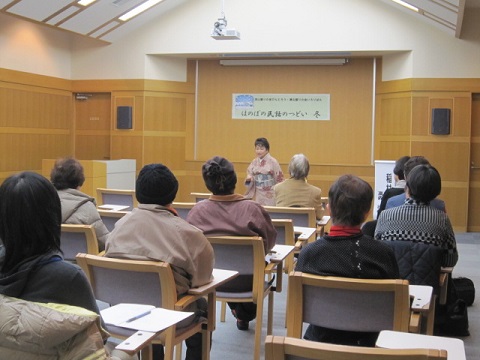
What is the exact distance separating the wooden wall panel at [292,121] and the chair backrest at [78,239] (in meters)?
7.35

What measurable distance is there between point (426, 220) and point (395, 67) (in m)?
7.31

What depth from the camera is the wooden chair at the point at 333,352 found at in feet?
5.36

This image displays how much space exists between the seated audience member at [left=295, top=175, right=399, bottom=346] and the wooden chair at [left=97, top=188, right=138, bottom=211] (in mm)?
3962

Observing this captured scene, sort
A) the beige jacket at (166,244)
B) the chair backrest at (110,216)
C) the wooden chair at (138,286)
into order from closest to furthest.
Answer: the wooden chair at (138,286) → the beige jacket at (166,244) → the chair backrest at (110,216)

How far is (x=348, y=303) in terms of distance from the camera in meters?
2.61

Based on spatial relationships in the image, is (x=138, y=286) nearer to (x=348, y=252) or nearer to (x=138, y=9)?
(x=348, y=252)

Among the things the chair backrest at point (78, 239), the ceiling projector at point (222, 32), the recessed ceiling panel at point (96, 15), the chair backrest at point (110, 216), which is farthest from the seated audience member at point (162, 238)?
the recessed ceiling panel at point (96, 15)

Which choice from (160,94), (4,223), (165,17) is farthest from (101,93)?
(4,223)

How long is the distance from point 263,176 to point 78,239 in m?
3.96

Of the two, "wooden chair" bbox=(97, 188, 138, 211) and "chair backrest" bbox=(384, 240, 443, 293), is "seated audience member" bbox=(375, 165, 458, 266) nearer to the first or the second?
"chair backrest" bbox=(384, 240, 443, 293)

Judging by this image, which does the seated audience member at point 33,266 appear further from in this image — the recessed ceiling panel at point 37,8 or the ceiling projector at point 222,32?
the recessed ceiling panel at point 37,8

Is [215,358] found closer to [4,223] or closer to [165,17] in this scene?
[4,223]

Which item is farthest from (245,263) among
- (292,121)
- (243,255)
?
(292,121)

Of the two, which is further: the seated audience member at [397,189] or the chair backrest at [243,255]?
the seated audience member at [397,189]
